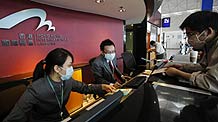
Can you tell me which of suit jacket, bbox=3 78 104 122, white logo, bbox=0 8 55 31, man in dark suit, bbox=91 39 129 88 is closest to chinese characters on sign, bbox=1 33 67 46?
white logo, bbox=0 8 55 31

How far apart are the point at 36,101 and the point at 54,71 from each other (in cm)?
29

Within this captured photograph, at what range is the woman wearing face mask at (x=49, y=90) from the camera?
1.11 metres

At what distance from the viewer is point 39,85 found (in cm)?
116

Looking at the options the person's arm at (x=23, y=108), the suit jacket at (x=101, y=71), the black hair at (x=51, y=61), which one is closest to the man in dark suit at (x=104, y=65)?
the suit jacket at (x=101, y=71)

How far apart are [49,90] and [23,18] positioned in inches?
64.1

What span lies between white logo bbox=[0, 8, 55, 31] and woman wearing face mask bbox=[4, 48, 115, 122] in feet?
4.15

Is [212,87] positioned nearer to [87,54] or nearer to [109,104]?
[109,104]

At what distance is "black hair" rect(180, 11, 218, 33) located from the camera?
1003 mm

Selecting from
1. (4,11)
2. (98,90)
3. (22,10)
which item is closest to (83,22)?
(22,10)

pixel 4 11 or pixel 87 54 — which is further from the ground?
pixel 4 11

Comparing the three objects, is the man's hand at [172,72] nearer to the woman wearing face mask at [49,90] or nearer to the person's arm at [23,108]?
the woman wearing face mask at [49,90]

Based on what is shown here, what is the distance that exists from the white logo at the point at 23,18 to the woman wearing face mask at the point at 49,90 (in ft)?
4.15

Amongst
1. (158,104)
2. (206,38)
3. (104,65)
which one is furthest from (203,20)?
(104,65)

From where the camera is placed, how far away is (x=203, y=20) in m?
1.02
